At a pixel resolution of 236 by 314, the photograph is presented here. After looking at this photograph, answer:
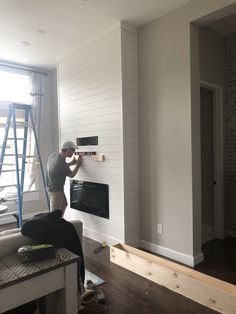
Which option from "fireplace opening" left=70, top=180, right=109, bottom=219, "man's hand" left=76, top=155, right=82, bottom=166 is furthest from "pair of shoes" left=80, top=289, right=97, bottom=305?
"man's hand" left=76, top=155, right=82, bottom=166

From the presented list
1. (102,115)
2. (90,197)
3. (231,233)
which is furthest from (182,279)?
(102,115)

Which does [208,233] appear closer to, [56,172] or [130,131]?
[130,131]

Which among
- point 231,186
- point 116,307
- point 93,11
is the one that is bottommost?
point 116,307

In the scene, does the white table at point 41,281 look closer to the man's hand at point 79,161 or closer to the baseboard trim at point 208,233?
the man's hand at point 79,161

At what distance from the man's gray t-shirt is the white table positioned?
2.09 meters

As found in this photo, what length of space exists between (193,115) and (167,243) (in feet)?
5.46

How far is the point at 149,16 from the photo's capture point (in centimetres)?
339

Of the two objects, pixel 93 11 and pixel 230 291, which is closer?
pixel 230 291

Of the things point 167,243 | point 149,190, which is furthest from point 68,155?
point 167,243

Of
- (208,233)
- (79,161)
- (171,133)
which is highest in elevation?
(171,133)

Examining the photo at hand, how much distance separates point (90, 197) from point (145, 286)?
5.90 ft

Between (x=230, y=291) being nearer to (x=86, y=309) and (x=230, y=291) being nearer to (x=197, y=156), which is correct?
(x=86, y=309)

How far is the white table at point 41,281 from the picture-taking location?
1543 mm

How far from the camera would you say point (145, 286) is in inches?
106
